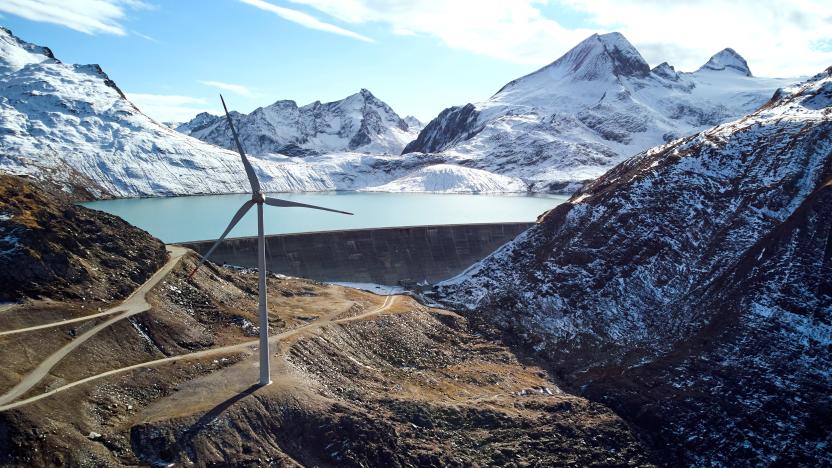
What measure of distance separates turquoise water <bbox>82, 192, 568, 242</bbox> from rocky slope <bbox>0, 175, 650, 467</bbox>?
154 feet

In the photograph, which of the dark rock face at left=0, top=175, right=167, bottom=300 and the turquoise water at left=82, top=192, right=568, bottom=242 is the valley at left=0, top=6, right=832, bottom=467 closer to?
the dark rock face at left=0, top=175, right=167, bottom=300

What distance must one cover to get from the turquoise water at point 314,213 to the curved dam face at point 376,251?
2530 cm

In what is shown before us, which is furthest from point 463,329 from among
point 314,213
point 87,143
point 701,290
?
point 87,143

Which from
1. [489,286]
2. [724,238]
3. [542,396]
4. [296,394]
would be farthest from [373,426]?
[724,238]

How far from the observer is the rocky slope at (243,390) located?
29.1 m

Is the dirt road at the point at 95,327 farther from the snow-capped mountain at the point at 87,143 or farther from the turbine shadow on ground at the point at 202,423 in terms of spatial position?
the snow-capped mountain at the point at 87,143

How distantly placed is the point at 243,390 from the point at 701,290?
36559 millimetres

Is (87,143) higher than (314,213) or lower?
higher

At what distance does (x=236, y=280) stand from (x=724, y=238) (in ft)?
130

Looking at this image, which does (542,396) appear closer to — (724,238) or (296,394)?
(296,394)

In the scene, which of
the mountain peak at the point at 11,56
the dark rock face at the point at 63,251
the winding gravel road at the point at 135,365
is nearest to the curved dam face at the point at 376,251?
the winding gravel road at the point at 135,365

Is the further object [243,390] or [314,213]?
[314,213]

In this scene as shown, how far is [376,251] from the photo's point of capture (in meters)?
71.3

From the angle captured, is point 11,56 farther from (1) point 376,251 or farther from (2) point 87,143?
(1) point 376,251
